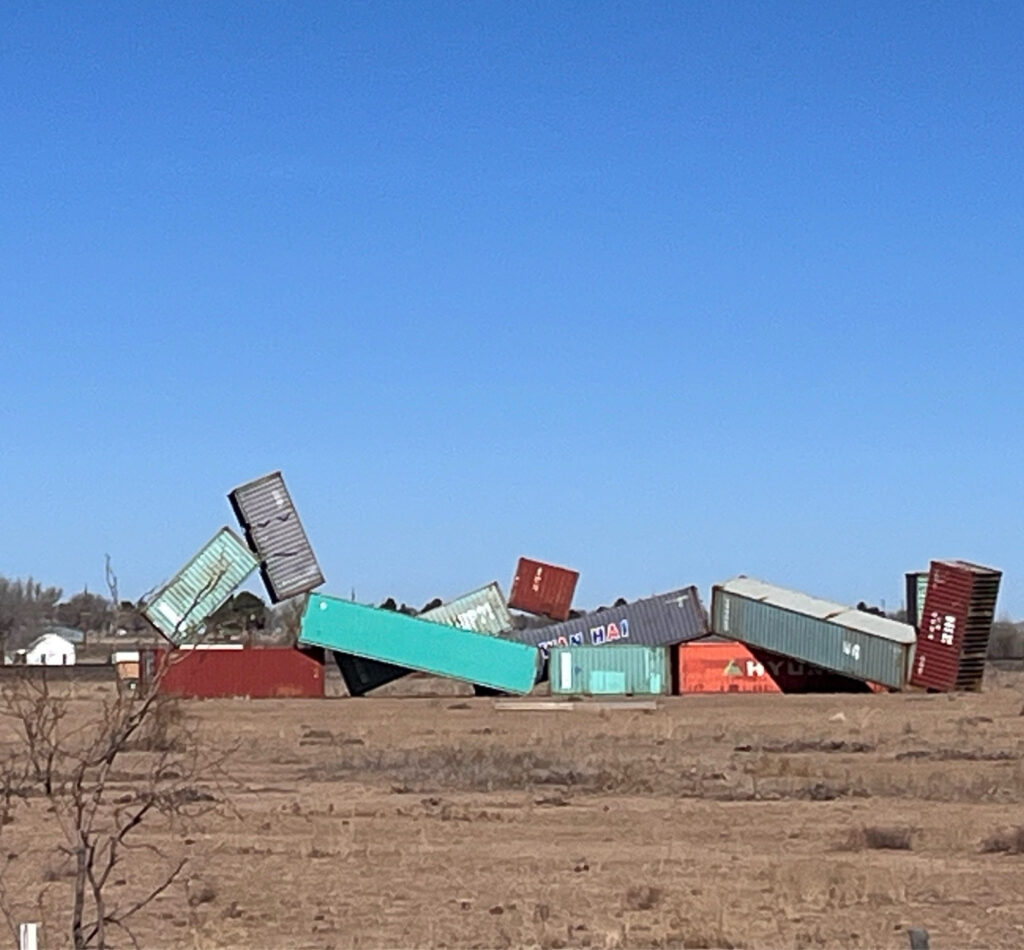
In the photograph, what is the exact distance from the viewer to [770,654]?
61438mm

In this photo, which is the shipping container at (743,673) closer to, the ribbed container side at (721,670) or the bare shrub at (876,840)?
the ribbed container side at (721,670)

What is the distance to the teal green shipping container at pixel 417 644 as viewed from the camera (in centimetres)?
5922

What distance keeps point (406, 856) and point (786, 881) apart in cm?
404

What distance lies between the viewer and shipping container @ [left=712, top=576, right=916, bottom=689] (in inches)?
2331

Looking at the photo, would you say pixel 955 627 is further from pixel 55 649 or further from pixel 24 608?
pixel 24 608

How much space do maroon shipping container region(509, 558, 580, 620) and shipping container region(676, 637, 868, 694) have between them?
1071 cm

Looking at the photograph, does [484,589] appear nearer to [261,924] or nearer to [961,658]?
[961,658]

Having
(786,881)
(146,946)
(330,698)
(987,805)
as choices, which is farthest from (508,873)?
(330,698)

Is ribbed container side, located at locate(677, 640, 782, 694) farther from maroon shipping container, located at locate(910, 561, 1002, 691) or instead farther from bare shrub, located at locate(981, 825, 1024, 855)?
bare shrub, located at locate(981, 825, 1024, 855)

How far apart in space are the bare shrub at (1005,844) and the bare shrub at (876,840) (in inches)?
30.1

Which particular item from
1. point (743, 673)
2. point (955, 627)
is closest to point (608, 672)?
point (743, 673)

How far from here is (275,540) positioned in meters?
62.2

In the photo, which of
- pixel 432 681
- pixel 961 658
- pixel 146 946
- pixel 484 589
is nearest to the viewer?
pixel 146 946

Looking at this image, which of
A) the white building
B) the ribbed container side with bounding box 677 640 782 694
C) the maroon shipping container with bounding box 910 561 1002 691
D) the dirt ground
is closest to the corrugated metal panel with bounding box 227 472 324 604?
the ribbed container side with bounding box 677 640 782 694
